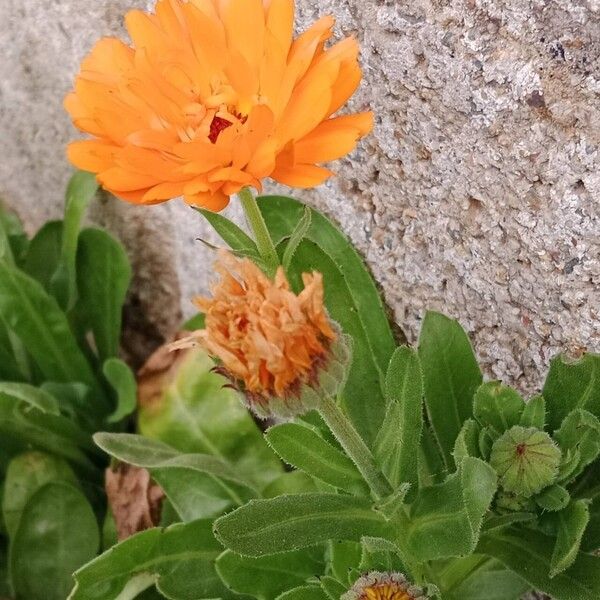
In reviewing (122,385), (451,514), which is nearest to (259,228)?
(451,514)

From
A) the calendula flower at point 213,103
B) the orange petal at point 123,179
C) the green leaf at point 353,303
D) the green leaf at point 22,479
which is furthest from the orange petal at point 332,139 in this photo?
the green leaf at point 22,479

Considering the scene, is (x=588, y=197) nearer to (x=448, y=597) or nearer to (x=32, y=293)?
(x=448, y=597)

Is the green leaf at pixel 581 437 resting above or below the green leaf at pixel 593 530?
above

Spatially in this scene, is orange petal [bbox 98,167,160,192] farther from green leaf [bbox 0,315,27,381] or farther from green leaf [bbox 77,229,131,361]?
green leaf [bbox 0,315,27,381]

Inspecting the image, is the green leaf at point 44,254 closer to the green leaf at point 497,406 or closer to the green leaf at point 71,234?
the green leaf at point 71,234

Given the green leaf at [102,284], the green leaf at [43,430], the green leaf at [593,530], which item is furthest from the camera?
the green leaf at [102,284]

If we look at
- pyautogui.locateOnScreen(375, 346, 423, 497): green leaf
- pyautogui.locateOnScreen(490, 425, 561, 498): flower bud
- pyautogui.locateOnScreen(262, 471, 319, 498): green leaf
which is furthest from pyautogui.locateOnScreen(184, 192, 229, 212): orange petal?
pyautogui.locateOnScreen(262, 471, 319, 498): green leaf
